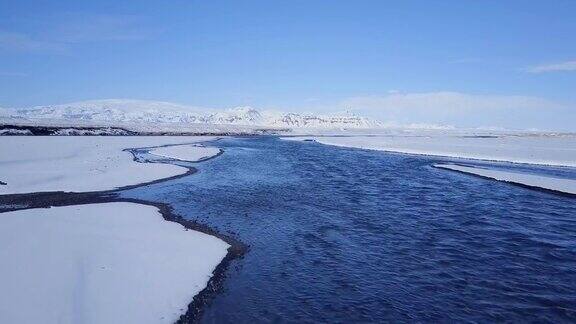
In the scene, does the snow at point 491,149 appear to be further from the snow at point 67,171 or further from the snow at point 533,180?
the snow at point 67,171

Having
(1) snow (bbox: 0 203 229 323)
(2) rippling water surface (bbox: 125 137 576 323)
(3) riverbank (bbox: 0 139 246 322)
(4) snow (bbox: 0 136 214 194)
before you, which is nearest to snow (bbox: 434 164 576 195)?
(2) rippling water surface (bbox: 125 137 576 323)

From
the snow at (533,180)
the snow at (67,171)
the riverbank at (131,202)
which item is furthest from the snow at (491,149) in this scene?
the riverbank at (131,202)

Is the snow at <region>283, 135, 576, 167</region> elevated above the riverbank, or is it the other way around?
the snow at <region>283, 135, 576, 167</region>

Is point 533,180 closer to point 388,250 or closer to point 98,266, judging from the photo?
point 388,250

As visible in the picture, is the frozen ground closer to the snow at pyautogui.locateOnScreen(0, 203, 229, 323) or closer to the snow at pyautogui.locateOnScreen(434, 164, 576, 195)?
the snow at pyautogui.locateOnScreen(434, 164, 576, 195)

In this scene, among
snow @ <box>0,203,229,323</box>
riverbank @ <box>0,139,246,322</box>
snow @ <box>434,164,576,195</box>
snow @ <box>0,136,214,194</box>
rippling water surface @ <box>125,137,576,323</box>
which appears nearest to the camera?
snow @ <box>0,203,229,323</box>

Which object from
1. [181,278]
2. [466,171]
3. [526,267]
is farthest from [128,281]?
[466,171]

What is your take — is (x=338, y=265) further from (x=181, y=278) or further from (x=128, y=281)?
(x=128, y=281)
